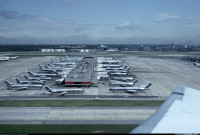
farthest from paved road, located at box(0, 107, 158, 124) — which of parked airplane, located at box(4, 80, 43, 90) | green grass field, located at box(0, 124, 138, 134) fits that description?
parked airplane, located at box(4, 80, 43, 90)

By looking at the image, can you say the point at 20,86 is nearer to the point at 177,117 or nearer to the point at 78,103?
the point at 78,103

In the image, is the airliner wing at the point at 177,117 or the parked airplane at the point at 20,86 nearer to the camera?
the airliner wing at the point at 177,117

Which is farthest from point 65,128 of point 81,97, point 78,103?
point 81,97

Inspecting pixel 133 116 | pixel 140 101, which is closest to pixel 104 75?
pixel 140 101

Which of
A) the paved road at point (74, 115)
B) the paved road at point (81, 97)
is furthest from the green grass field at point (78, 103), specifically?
the paved road at point (81, 97)

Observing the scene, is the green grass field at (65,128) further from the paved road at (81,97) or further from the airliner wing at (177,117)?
the paved road at (81,97)

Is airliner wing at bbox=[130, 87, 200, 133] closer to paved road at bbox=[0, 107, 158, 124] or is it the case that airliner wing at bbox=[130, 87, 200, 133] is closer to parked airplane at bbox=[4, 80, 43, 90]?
paved road at bbox=[0, 107, 158, 124]
